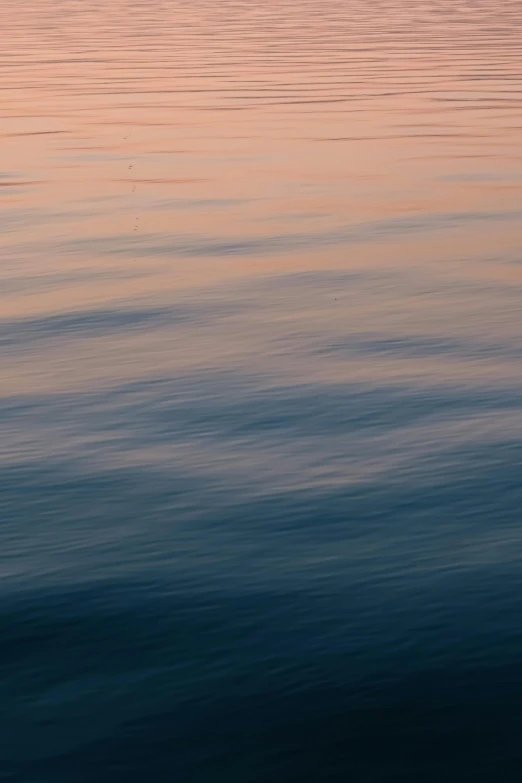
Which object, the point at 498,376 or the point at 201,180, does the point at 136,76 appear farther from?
the point at 498,376

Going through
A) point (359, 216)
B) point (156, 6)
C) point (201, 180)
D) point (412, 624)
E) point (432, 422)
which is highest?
point (156, 6)

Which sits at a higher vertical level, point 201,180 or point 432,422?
point 201,180

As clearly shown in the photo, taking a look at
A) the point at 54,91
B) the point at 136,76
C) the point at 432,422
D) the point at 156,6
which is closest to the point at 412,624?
the point at 432,422

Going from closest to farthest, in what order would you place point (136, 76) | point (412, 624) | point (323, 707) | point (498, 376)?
point (323, 707) → point (412, 624) → point (498, 376) → point (136, 76)

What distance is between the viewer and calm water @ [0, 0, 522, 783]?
6648mm

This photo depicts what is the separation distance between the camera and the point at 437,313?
46.3ft

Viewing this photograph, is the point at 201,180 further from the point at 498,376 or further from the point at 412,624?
the point at 412,624

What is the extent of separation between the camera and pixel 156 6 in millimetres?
83625

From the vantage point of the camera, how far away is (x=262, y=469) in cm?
973

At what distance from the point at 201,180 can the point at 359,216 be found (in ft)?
12.6

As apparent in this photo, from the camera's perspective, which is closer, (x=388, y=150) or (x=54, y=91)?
(x=388, y=150)

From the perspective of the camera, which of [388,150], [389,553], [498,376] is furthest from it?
[388,150]

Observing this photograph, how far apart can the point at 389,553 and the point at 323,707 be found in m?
1.72

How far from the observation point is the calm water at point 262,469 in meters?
6.65
